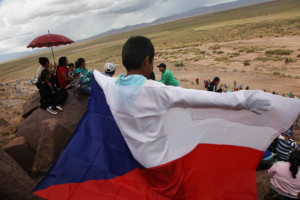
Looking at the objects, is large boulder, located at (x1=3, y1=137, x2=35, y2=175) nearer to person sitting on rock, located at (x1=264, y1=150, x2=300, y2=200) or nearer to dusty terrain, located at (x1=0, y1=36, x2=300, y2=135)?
dusty terrain, located at (x1=0, y1=36, x2=300, y2=135)

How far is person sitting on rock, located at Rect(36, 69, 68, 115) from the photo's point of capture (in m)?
5.35

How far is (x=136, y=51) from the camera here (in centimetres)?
204

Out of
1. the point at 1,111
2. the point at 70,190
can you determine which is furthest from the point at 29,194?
the point at 1,111

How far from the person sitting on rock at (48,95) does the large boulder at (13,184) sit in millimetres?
2706

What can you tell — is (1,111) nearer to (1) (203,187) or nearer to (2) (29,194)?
(2) (29,194)

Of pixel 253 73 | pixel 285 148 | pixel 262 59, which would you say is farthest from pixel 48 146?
pixel 262 59

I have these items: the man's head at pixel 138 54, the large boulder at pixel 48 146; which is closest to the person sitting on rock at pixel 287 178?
the man's head at pixel 138 54

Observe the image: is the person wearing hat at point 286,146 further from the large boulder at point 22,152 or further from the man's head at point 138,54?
the large boulder at point 22,152

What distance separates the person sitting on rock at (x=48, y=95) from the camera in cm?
535

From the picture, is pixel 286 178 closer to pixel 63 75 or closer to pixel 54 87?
pixel 54 87

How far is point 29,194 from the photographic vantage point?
2.72 meters

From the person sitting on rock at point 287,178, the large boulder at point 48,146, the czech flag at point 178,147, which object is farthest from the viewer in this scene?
the large boulder at point 48,146

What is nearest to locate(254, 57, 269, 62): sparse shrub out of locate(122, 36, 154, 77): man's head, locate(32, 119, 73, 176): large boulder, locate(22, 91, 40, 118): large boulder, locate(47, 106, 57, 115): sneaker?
locate(22, 91, 40, 118): large boulder

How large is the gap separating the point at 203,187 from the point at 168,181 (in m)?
0.40
